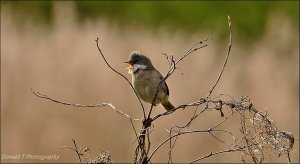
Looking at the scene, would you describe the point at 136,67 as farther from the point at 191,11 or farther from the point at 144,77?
the point at 191,11

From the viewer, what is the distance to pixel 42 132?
6566 mm

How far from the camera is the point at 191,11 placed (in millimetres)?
15375

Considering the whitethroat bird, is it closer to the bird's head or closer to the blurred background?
the bird's head

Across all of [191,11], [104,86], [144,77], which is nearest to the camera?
[144,77]

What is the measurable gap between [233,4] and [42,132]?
9.52 metres

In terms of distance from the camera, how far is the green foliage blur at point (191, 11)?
13.2 meters

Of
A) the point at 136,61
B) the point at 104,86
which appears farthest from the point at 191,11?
the point at 136,61

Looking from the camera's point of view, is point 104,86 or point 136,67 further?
point 104,86

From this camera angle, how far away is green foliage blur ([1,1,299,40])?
13227mm

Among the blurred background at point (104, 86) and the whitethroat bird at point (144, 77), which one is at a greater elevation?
the blurred background at point (104, 86)

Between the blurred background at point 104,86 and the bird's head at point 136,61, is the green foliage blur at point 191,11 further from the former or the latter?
the bird's head at point 136,61

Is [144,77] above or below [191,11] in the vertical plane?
below

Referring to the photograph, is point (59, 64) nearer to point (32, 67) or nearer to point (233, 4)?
point (32, 67)

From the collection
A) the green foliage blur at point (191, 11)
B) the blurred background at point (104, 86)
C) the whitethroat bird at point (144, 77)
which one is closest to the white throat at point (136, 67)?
the whitethroat bird at point (144, 77)
